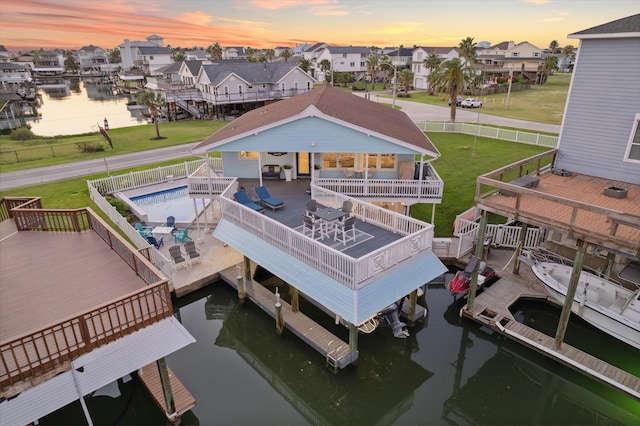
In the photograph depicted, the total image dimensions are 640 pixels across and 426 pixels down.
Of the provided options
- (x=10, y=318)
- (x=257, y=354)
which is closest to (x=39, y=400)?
(x=10, y=318)

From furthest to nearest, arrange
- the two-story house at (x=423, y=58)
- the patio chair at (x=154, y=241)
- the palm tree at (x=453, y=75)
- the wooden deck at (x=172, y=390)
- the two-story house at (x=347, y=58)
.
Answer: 1. the two-story house at (x=347, y=58)
2. the two-story house at (x=423, y=58)
3. the palm tree at (x=453, y=75)
4. the patio chair at (x=154, y=241)
5. the wooden deck at (x=172, y=390)

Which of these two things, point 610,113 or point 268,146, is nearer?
point 610,113

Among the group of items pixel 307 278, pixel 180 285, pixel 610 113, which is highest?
pixel 610 113

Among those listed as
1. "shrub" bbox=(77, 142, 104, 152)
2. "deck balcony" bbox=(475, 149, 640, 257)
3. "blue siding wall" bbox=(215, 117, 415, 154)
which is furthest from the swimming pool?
"deck balcony" bbox=(475, 149, 640, 257)

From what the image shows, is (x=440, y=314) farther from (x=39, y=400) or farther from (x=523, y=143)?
(x=523, y=143)

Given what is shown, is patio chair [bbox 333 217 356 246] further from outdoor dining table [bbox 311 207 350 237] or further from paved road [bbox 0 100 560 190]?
paved road [bbox 0 100 560 190]

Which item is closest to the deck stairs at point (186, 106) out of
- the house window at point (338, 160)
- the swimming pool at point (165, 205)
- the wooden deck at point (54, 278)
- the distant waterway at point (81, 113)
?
the distant waterway at point (81, 113)

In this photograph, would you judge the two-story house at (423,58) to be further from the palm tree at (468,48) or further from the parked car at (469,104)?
the parked car at (469,104)
